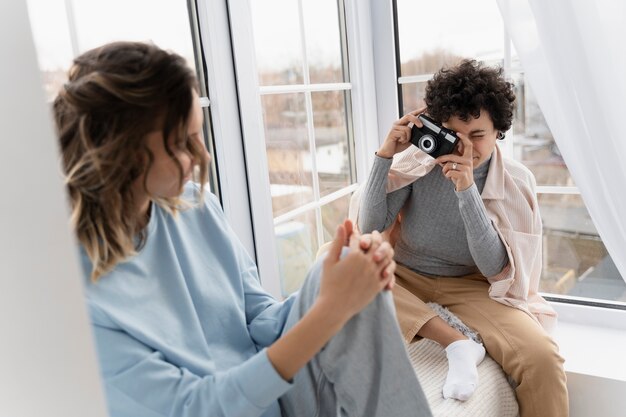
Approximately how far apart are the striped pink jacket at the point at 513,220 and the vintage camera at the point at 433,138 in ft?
0.26

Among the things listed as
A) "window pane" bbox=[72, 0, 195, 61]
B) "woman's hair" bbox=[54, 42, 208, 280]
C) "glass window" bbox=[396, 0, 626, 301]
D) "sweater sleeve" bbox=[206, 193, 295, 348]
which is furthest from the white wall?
"glass window" bbox=[396, 0, 626, 301]

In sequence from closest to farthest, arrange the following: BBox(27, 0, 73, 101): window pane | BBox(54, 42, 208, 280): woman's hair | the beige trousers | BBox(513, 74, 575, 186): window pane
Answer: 1. BBox(54, 42, 208, 280): woman's hair
2. BBox(27, 0, 73, 101): window pane
3. the beige trousers
4. BBox(513, 74, 575, 186): window pane

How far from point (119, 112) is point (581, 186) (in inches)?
44.8

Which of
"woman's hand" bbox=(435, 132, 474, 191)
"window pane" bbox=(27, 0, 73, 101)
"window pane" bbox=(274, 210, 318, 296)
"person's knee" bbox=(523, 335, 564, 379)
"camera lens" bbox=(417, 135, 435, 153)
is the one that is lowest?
"person's knee" bbox=(523, 335, 564, 379)

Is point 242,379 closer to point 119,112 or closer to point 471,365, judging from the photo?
point 119,112

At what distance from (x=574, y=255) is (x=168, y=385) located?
1466 millimetres

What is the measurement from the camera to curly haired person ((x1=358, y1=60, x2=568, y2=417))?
1365 millimetres

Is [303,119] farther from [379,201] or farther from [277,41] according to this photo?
[379,201]

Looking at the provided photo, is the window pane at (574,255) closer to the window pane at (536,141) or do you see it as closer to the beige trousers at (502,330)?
the window pane at (536,141)

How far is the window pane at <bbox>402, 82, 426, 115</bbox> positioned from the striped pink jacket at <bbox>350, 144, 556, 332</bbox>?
0.47m

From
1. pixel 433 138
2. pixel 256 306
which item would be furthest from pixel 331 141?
pixel 256 306

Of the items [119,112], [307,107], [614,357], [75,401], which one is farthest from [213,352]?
[614,357]

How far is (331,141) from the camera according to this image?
193 centimetres

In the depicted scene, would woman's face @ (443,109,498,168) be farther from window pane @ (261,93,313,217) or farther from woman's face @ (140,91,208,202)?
woman's face @ (140,91,208,202)
